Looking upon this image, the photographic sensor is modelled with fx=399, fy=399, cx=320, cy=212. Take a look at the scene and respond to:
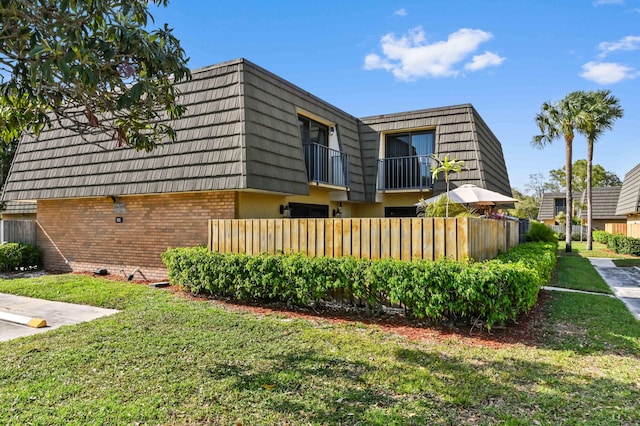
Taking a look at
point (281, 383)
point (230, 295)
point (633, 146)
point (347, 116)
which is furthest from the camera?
point (633, 146)

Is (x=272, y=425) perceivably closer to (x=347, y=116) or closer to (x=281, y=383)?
(x=281, y=383)

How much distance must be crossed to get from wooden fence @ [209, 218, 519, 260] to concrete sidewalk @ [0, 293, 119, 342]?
Answer: 2.78 metres

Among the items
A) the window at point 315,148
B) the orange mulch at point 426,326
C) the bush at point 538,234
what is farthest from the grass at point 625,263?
the window at point 315,148

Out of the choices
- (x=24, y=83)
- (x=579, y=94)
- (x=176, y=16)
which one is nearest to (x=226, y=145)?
(x=176, y=16)

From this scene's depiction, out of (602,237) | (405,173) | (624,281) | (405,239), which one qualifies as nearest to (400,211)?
(405,173)

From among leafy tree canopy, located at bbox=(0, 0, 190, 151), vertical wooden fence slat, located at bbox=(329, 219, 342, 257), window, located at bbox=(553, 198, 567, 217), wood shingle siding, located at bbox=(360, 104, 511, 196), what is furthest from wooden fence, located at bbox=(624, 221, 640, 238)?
window, located at bbox=(553, 198, 567, 217)

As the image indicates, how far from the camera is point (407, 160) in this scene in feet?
48.9

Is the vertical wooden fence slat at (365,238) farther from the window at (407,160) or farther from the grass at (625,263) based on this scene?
the grass at (625,263)

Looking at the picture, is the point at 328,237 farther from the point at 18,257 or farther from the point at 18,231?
the point at 18,231

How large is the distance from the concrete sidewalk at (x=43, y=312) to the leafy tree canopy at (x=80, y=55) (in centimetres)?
315

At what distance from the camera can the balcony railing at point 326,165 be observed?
12.2 metres

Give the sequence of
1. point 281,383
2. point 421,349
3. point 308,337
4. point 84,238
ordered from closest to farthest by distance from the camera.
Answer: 1. point 281,383
2. point 421,349
3. point 308,337
4. point 84,238

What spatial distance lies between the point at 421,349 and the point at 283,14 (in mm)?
10087

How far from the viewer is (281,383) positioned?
4105 mm
